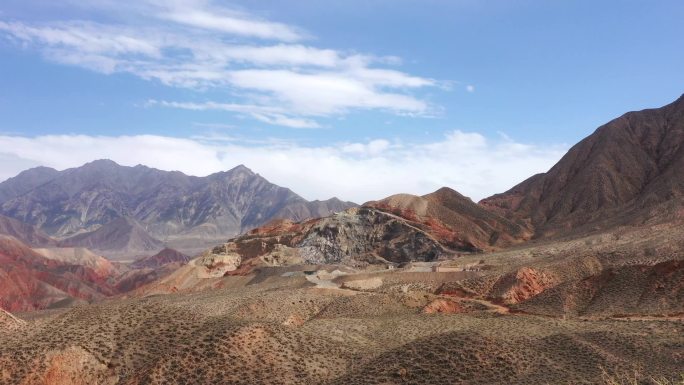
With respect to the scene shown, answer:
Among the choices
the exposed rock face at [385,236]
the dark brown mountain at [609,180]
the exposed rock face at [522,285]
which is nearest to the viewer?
the exposed rock face at [522,285]

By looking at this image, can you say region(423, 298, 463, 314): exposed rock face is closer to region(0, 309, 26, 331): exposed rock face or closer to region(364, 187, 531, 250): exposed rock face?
region(0, 309, 26, 331): exposed rock face

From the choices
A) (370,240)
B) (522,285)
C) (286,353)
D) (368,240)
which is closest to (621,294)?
(522,285)

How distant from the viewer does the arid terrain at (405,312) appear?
2105 cm

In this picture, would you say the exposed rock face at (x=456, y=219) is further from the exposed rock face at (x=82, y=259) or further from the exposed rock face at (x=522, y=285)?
the exposed rock face at (x=82, y=259)

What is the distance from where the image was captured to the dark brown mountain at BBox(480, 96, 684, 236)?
89938mm

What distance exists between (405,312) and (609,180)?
7747 cm

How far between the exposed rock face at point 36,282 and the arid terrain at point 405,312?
4213 cm

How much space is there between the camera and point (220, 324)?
945 inches

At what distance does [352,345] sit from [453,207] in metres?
80.8

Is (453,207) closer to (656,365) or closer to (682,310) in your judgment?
(682,310)

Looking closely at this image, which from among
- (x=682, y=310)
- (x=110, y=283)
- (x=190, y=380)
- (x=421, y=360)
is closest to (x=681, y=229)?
(x=682, y=310)

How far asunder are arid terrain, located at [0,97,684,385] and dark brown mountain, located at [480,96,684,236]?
0.83 metres

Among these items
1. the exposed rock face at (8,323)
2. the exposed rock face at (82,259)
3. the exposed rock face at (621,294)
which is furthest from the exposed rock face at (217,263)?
the exposed rock face at (82,259)

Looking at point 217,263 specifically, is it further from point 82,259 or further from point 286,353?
point 82,259
